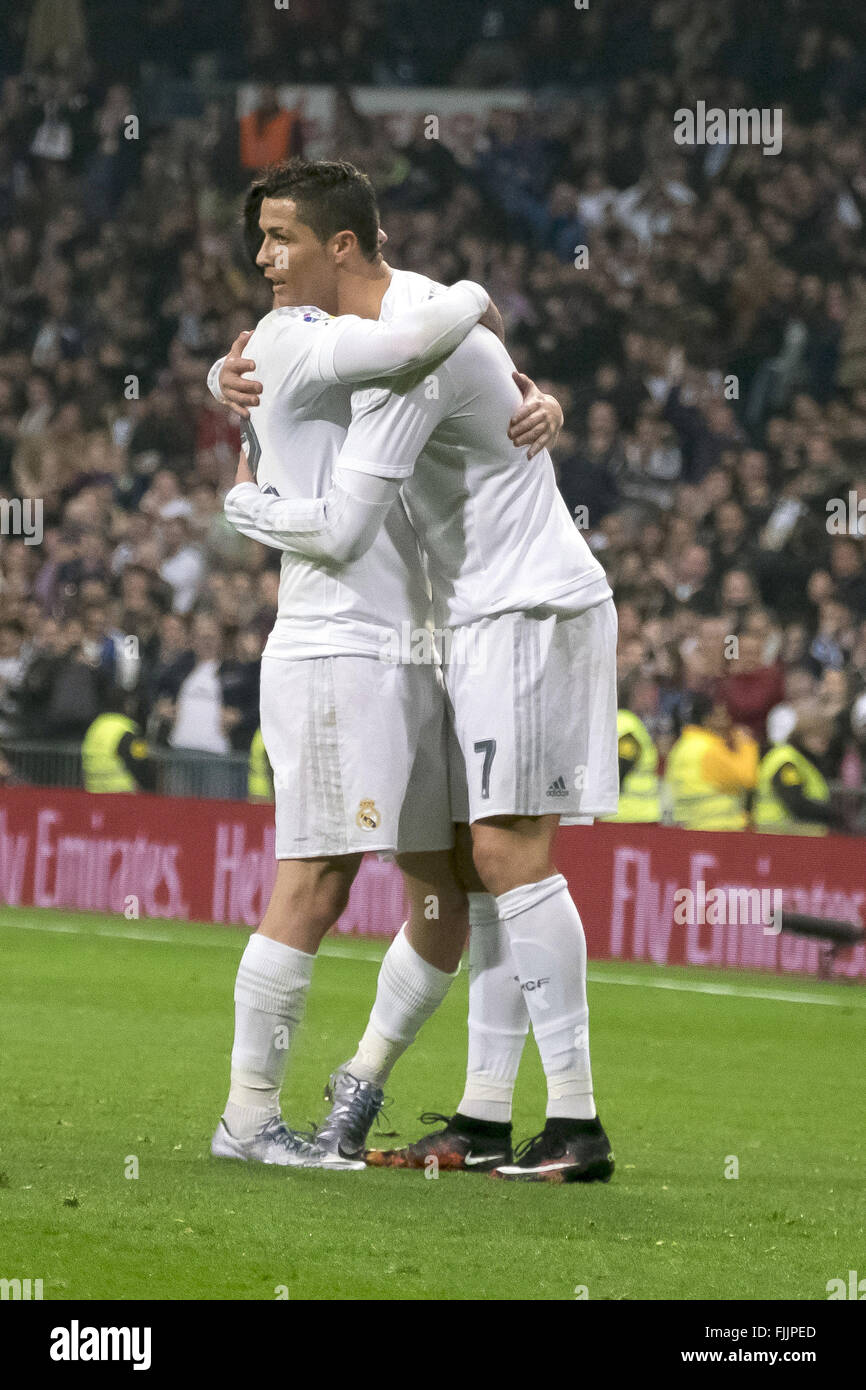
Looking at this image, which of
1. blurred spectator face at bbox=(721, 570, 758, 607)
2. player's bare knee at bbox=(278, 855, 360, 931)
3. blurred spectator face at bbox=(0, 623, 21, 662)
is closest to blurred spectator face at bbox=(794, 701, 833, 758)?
blurred spectator face at bbox=(721, 570, 758, 607)

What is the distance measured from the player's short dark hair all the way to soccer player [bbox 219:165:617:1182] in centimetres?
1

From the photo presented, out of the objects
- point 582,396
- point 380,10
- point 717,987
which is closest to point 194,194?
point 380,10

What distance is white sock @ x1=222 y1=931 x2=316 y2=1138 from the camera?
5.34 meters

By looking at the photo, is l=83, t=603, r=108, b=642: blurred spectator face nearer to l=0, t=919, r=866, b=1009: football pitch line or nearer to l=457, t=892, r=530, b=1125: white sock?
l=0, t=919, r=866, b=1009: football pitch line

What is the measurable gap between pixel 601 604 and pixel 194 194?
16.5 meters

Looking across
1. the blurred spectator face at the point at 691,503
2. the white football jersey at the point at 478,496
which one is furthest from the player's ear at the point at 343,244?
the blurred spectator face at the point at 691,503

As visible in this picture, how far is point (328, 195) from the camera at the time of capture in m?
5.47

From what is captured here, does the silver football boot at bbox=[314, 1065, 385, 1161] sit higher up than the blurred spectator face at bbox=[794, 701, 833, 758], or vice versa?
the blurred spectator face at bbox=[794, 701, 833, 758]

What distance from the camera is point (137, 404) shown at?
19.7 meters

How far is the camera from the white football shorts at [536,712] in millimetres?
5320

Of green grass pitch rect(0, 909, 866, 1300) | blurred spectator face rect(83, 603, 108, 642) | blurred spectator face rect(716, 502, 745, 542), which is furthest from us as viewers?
blurred spectator face rect(83, 603, 108, 642)

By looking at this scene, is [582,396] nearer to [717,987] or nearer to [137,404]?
[137,404]

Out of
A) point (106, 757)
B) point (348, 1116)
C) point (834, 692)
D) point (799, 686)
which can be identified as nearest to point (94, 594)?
point (106, 757)

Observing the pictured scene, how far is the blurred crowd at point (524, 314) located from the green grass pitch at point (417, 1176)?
470 cm
